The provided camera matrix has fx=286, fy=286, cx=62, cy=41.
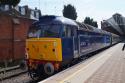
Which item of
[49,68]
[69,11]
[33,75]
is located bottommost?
[33,75]

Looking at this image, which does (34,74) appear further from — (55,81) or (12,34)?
(12,34)

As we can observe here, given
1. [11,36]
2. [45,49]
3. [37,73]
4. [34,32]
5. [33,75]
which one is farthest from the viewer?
[11,36]

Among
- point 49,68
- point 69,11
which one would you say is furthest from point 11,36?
point 69,11

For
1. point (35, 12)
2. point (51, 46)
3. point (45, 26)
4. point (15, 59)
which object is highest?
point (35, 12)

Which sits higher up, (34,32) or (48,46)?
(34,32)

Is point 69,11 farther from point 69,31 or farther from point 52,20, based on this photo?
point 52,20

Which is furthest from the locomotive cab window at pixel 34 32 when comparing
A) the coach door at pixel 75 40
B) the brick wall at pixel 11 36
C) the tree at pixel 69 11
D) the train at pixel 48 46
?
the tree at pixel 69 11

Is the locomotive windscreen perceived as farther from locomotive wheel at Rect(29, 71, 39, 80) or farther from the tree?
the tree

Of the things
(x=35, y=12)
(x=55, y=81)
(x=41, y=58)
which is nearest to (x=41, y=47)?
(x=41, y=58)

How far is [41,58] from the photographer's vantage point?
530 inches

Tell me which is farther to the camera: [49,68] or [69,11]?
[69,11]

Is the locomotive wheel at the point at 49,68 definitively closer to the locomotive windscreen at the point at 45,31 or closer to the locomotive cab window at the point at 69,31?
the locomotive windscreen at the point at 45,31

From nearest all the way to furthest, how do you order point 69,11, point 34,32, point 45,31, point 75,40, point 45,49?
point 45,49 < point 45,31 < point 34,32 < point 75,40 < point 69,11

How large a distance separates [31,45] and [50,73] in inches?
66.5
